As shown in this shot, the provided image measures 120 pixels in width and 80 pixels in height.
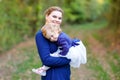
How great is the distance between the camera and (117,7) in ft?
82.6

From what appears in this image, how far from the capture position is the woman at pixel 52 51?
5598 millimetres

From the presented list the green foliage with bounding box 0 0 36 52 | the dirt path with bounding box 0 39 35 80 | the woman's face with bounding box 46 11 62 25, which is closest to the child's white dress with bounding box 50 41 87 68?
the woman's face with bounding box 46 11 62 25

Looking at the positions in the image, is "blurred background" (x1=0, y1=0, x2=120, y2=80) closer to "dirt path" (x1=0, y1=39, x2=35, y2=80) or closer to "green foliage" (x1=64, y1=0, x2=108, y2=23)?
"dirt path" (x1=0, y1=39, x2=35, y2=80)

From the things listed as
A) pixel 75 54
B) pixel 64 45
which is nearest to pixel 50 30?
pixel 64 45

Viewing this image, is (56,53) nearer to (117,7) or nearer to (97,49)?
(97,49)

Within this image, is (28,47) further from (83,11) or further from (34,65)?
(83,11)

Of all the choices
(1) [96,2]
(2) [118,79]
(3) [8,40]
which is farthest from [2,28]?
(1) [96,2]

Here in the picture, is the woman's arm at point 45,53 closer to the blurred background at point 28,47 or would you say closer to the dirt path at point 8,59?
the blurred background at point 28,47

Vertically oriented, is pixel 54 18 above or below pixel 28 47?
above

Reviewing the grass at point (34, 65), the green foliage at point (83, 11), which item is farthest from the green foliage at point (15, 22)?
the green foliage at point (83, 11)

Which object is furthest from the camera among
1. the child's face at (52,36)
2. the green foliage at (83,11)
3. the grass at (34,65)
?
the green foliage at (83,11)

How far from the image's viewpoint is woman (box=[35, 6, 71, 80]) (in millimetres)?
5598

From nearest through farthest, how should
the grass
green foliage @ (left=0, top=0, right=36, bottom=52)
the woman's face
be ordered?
the woman's face → the grass → green foliage @ (left=0, top=0, right=36, bottom=52)

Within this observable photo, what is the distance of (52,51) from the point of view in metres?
5.73
